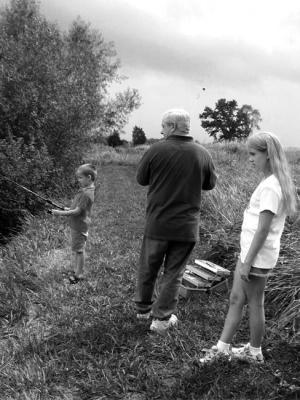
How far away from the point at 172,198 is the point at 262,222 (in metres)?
1.00

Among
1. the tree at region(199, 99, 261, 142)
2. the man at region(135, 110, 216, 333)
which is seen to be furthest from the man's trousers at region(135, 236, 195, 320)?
the tree at region(199, 99, 261, 142)

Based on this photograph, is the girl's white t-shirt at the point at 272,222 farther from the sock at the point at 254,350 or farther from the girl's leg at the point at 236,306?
the sock at the point at 254,350

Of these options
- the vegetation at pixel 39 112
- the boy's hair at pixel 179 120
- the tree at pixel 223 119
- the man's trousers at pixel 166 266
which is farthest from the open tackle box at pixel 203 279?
the tree at pixel 223 119

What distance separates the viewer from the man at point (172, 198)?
3914 millimetres

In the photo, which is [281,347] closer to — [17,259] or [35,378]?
[35,378]

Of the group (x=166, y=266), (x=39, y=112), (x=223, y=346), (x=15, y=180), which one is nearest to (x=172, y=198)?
(x=166, y=266)

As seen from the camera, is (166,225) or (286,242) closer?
(166,225)

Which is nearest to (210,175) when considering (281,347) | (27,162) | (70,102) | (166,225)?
(166,225)

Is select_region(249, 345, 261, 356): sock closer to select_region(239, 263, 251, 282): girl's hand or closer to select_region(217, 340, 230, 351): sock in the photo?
select_region(217, 340, 230, 351): sock

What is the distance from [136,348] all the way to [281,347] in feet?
3.84

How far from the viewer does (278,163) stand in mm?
3160

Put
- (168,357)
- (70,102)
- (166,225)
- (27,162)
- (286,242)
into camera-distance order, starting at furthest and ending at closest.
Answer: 1. (70,102)
2. (27,162)
3. (286,242)
4. (166,225)
5. (168,357)

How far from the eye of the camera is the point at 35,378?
3314 millimetres

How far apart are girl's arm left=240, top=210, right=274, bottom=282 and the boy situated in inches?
95.3
